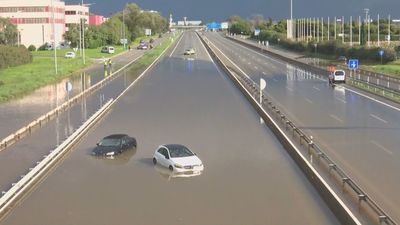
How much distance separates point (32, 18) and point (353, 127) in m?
136

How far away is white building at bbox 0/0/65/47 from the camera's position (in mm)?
156500

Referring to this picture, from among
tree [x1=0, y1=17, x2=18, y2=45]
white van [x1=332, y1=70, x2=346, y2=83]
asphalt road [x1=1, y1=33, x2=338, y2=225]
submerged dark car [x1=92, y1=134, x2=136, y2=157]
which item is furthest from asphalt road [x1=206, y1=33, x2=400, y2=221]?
tree [x1=0, y1=17, x2=18, y2=45]

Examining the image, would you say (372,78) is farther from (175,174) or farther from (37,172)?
(37,172)

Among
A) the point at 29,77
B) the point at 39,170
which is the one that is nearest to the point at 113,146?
the point at 39,170

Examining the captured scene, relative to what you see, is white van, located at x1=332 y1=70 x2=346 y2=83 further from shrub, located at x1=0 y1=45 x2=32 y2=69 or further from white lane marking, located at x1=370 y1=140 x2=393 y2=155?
shrub, located at x1=0 y1=45 x2=32 y2=69

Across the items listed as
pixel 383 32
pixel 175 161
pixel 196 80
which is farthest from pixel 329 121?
pixel 383 32

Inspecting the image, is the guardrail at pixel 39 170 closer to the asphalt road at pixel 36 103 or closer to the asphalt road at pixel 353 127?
the asphalt road at pixel 36 103

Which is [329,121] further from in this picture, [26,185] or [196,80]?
[196,80]

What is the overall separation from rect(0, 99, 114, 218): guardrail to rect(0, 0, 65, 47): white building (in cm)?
12577

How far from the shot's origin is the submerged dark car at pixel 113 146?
28.0 meters

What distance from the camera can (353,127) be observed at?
33.9 m

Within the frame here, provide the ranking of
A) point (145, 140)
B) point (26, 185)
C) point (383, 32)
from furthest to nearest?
point (383, 32), point (145, 140), point (26, 185)

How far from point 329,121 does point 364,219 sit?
18.5 metres

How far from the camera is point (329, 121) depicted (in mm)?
36062
